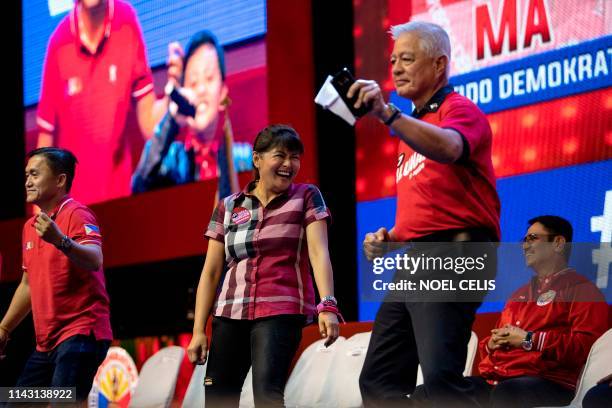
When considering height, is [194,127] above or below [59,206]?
above

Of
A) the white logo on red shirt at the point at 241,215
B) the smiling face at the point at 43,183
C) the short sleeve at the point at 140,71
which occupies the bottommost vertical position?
the white logo on red shirt at the point at 241,215

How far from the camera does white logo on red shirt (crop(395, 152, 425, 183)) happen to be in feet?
9.01

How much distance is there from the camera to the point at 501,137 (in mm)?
4496

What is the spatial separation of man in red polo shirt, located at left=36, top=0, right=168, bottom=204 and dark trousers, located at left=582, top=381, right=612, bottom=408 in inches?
153

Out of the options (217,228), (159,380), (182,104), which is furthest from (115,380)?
(217,228)

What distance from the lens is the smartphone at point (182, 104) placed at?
6.17 m

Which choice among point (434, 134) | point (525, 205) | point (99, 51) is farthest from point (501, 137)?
point (99, 51)

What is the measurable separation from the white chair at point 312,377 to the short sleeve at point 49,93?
323 cm

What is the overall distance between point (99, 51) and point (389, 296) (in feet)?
15.4

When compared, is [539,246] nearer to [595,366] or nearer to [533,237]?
[533,237]

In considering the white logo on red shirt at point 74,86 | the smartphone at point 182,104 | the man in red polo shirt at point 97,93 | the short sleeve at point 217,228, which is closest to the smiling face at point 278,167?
the short sleeve at point 217,228

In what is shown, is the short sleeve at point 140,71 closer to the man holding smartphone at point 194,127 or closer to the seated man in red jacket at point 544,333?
the man holding smartphone at point 194,127

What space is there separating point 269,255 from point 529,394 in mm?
1121

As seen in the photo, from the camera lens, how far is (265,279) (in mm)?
3037
